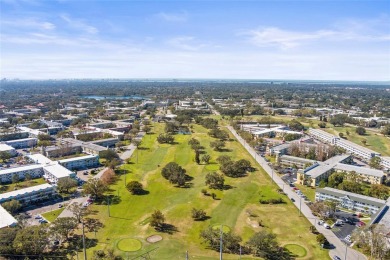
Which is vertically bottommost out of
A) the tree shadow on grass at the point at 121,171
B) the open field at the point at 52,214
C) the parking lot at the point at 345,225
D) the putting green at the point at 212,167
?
the parking lot at the point at 345,225

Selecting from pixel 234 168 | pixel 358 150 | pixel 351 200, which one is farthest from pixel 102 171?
pixel 358 150

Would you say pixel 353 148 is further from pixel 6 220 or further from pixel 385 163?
pixel 6 220

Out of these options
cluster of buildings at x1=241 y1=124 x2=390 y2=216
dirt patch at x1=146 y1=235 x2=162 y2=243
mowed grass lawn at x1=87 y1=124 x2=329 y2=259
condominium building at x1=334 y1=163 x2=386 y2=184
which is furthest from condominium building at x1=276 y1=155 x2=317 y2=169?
dirt patch at x1=146 y1=235 x2=162 y2=243

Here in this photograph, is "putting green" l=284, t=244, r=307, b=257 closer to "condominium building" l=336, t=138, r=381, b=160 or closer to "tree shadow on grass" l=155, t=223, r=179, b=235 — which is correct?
"tree shadow on grass" l=155, t=223, r=179, b=235

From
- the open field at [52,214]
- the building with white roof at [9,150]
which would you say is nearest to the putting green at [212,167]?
the open field at [52,214]

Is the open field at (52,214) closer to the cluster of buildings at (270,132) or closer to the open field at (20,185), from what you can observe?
the open field at (20,185)

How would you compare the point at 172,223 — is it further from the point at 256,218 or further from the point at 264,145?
the point at 264,145

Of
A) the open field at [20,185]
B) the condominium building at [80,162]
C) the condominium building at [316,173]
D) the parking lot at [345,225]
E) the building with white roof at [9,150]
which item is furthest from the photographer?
the building with white roof at [9,150]
